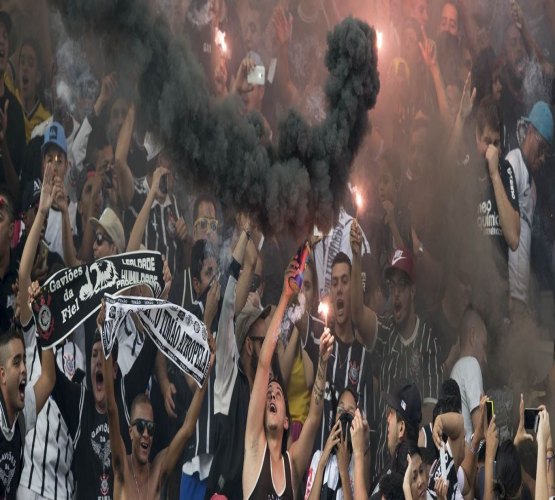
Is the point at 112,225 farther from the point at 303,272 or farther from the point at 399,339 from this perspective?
the point at 399,339

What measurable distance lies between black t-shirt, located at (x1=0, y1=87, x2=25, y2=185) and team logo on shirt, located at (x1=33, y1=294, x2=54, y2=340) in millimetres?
996

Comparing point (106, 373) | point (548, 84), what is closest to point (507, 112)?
point (548, 84)

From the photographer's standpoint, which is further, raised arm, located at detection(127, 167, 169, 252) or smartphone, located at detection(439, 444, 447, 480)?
smartphone, located at detection(439, 444, 447, 480)

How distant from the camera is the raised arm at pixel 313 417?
1033cm

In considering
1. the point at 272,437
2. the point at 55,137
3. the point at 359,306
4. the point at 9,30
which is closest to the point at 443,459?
the point at 359,306

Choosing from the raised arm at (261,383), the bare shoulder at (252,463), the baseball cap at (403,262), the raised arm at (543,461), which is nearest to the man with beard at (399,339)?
the baseball cap at (403,262)

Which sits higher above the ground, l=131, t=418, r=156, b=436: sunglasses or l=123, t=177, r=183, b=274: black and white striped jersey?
l=123, t=177, r=183, b=274: black and white striped jersey

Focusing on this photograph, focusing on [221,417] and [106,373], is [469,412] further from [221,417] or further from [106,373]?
[106,373]

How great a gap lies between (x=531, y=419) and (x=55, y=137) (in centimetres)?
540

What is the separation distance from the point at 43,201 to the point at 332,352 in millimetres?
3387

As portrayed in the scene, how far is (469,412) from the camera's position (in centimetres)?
1133

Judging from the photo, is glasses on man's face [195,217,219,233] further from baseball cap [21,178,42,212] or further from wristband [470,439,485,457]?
wristband [470,439,485,457]

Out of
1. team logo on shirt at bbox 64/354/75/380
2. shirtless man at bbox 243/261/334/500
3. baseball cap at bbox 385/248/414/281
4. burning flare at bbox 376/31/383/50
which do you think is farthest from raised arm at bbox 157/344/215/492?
burning flare at bbox 376/31/383/50

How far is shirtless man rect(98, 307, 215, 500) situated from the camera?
892cm
